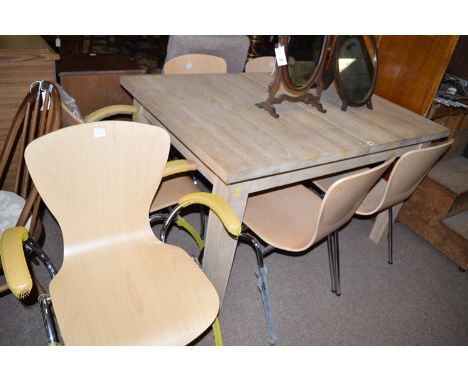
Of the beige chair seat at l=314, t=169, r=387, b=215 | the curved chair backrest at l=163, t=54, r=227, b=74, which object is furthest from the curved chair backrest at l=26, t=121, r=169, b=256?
the curved chair backrest at l=163, t=54, r=227, b=74

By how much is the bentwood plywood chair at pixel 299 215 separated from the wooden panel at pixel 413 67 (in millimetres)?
813

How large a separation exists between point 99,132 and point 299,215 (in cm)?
91

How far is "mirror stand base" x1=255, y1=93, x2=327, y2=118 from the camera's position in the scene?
66.5 inches

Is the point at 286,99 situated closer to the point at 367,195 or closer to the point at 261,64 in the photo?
the point at 367,195

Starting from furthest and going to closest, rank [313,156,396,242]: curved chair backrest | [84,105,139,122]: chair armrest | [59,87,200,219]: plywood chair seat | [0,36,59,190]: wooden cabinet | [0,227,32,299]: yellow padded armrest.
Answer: [84,105,139,122]: chair armrest, [0,36,59,190]: wooden cabinet, [59,87,200,219]: plywood chair seat, [313,156,396,242]: curved chair backrest, [0,227,32,299]: yellow padded armrest

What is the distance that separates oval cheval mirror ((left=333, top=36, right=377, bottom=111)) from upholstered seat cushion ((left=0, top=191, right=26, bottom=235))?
4.88 ft

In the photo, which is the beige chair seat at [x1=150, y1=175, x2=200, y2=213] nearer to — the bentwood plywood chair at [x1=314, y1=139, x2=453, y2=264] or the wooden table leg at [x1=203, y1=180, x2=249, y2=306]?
the wooden table leg at [x1=203, y1=180, x2=249, y2=306]

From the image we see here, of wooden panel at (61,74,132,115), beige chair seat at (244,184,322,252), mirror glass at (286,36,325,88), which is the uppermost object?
mirror glass at (286,36,325,88)

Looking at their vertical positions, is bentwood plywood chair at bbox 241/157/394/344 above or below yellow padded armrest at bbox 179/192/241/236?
below

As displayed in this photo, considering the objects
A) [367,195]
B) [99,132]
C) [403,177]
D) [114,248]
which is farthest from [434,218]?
[99,132]

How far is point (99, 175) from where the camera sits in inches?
47.2

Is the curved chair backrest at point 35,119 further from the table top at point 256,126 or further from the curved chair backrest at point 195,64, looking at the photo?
the curved chair backrest at point 195,64

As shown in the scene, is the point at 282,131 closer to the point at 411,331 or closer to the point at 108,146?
the point at 108,146
